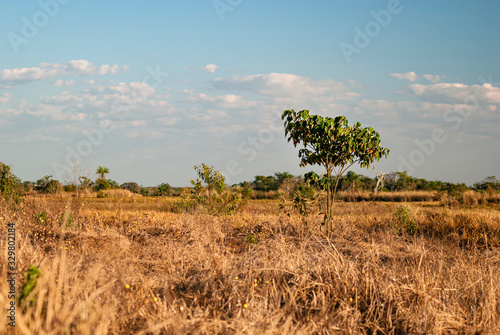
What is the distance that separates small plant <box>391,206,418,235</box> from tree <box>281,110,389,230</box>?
275cm

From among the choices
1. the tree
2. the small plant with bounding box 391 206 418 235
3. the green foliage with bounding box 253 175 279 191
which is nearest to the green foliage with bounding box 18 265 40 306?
the tree

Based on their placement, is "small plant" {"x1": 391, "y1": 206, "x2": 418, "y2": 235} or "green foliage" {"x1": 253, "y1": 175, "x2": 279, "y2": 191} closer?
"small plant" {"x1": 391, "y1": 206, "x2": 418, "y2": 235}

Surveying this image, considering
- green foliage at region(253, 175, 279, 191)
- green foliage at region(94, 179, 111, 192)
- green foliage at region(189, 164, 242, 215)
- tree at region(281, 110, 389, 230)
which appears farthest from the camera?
green foliage at region(253, 175, 279, 191)

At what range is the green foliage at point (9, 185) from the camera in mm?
11859

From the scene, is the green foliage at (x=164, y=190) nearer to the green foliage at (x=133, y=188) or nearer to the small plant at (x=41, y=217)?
the green foliage at (x=133, y=188)

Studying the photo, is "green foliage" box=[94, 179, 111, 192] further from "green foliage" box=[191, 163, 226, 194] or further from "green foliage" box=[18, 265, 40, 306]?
"green foliage" box=[18, 265, 40, 306]

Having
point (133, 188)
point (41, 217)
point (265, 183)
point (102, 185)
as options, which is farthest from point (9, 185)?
point (133, 188)

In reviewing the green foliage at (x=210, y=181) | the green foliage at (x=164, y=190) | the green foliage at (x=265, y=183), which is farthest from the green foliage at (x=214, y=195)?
the green foliage at (x=164, y=190)

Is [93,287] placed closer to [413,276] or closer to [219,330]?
[219,330]

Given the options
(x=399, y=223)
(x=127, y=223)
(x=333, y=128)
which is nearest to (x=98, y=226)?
(x=127, y=223)

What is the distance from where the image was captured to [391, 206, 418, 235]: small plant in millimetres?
11641

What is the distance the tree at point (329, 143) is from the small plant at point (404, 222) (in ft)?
9.01

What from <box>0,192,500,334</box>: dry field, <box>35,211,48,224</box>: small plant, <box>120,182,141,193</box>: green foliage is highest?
<box>120,182,141,193</box>: green foliage

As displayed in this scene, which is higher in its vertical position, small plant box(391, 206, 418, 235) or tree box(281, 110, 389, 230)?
tree box(281, 110, 389, 230)
